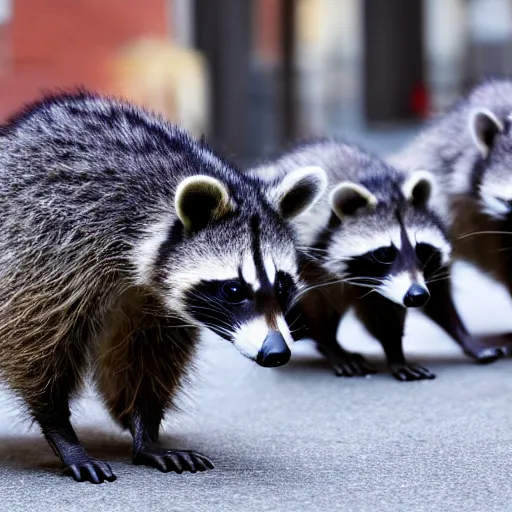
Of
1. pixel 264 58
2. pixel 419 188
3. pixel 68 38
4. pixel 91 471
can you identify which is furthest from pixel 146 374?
pixel 264 58

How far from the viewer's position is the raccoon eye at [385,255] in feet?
15.1

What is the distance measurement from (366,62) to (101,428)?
27.4 feet

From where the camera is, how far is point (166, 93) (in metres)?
10.9

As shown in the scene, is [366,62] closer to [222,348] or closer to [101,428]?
[222,348]

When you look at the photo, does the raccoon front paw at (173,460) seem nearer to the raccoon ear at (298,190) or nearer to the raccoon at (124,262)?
the raccoon at (124,262)

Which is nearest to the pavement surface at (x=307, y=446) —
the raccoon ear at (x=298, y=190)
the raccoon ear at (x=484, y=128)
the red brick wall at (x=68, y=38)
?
the raccoon ear at (x=298, y=190)

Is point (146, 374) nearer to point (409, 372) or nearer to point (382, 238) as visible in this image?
point (382, 238)

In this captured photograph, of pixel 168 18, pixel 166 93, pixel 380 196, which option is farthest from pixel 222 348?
pixel 168 18

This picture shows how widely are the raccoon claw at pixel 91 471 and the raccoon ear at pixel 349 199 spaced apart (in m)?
1.77

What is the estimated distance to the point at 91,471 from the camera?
3332 millimetres

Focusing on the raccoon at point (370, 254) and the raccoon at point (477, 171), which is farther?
the raccoon at point (477, 171)

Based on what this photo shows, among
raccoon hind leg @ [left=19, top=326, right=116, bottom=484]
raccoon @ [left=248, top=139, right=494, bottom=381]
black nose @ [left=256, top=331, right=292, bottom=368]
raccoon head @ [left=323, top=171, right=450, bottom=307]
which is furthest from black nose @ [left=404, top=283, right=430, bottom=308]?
raccoon hind leg @ [left=19, top=326, right=116, bottom=484]

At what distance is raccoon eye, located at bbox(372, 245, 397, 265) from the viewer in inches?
181

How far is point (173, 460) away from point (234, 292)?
0.62 meters
